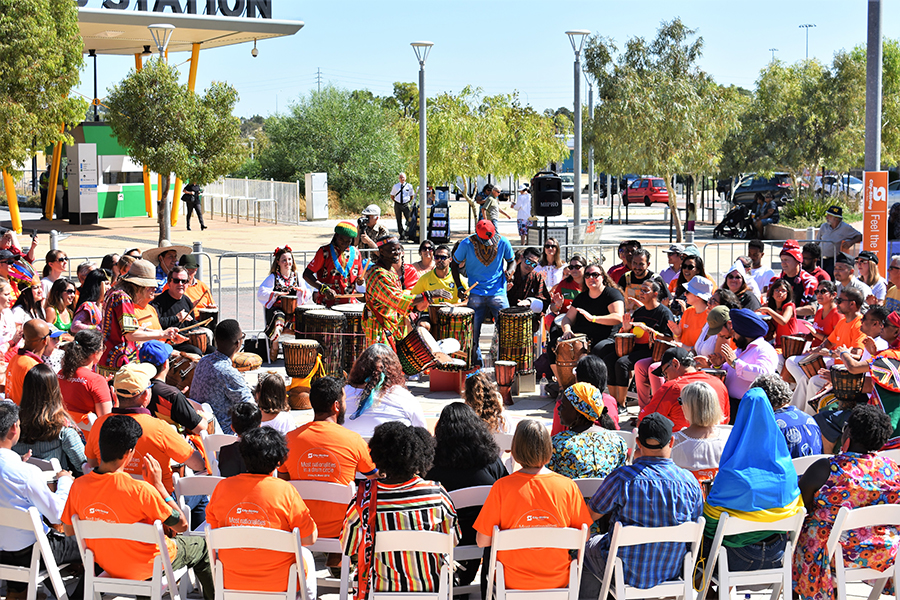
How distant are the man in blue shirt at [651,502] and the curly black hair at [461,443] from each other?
2.11ft

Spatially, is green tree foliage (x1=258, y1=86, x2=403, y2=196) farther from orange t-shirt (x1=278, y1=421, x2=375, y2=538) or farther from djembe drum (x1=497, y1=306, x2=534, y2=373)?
orange t-shirt (x1=278, y1=421, x2=375, y2=538)

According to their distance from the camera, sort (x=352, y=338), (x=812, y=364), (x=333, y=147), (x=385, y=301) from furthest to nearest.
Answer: (x=333, y=147) → (x=352, y=338) → (x=385, y=301) → (x=812, y=364)

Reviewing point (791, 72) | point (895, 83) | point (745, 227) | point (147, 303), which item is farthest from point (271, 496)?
point (895, 83)

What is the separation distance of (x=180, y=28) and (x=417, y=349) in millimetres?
20124

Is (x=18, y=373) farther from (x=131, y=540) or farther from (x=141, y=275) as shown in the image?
(x=131, y=540)

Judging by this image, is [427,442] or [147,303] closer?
[427,442]

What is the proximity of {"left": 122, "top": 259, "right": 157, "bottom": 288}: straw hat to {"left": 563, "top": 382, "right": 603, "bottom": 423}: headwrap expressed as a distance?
4.05 meters

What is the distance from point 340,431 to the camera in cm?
515

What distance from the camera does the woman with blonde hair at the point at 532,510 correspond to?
433cm

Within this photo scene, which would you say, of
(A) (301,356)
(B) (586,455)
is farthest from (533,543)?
(A) (301,356)

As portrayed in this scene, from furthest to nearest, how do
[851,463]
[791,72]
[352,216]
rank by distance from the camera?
[352,216], [791,72], [851,463]

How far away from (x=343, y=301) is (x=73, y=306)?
8.73 ft

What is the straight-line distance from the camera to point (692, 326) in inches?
330

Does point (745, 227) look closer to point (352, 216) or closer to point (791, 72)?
point (791, 72)
